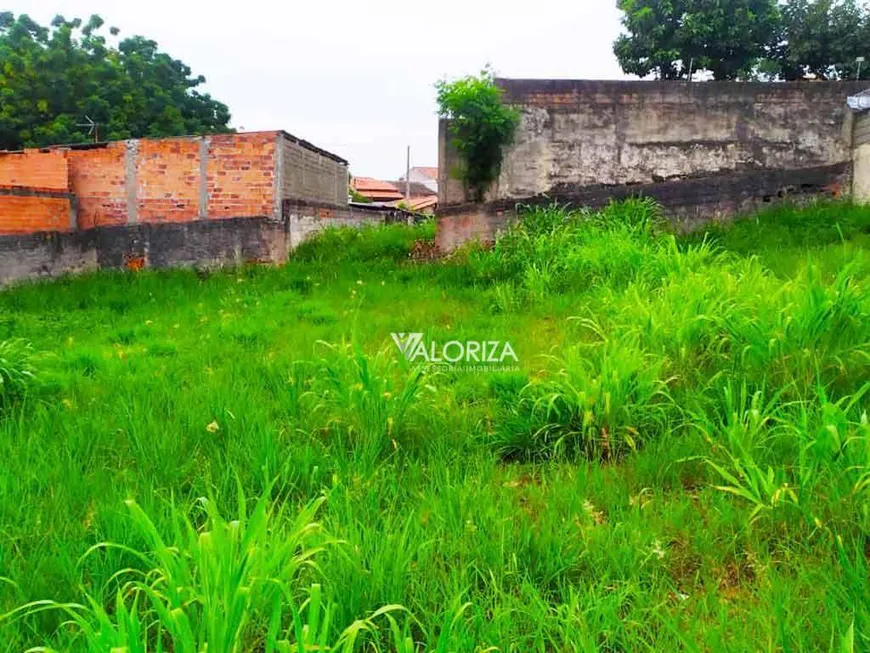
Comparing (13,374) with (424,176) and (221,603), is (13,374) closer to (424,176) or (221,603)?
(221,603)

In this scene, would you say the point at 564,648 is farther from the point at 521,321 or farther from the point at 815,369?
the point at 521,321

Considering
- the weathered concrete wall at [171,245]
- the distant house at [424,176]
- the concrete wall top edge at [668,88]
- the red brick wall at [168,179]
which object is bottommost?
the weathered concrete wall at [171,245]

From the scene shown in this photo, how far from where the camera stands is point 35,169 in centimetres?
932

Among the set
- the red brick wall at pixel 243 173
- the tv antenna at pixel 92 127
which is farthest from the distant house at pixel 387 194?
the red brick wall at pixel 243 173

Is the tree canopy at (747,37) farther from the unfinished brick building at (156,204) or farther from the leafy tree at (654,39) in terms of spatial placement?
the unfinished brick building at (156,204)

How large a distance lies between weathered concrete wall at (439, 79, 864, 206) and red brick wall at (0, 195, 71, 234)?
5837 mm

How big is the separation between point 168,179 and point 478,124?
481cm

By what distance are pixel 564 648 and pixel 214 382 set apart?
8.40 ft

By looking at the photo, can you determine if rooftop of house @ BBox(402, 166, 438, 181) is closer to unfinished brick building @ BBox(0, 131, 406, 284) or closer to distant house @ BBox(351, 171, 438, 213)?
distant house @ BBox(351, 171, 438, 213)

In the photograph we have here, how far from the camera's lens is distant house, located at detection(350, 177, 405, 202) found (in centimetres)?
3206

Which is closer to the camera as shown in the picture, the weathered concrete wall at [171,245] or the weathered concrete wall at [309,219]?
the weathered concrete wall at [171,245]

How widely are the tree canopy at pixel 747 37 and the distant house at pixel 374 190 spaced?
17684 millimetres

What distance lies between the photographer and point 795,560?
1.71m

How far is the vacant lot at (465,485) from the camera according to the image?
1.45 meters
